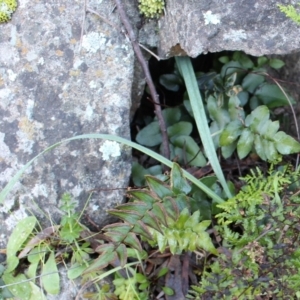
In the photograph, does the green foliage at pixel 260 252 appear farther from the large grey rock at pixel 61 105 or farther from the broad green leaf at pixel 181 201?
the large grey rock at pixel 61 105

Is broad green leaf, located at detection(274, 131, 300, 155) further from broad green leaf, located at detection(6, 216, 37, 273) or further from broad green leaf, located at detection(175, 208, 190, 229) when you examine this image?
broad green leaf, located at detection(6, 216, 37, 273)

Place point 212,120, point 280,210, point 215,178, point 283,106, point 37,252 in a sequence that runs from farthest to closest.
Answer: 1. point 283,106
2. point 212,120
3. point 215,178
4. point 37,252
5. point 280,210

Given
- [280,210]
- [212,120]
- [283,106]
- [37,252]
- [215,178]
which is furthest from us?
[283,106]

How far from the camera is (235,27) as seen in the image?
1954mm

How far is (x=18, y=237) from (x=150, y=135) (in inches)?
28.9

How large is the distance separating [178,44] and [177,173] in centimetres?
53

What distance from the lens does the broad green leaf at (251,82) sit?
2.39 metres

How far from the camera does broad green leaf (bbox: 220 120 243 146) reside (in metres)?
2.17

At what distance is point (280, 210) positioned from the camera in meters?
1.84

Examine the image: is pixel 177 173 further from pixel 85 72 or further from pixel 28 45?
pixel 28 45

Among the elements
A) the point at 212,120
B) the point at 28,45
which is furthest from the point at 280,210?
the point at 28,45

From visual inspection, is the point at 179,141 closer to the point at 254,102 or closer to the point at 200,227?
the point at 254,102

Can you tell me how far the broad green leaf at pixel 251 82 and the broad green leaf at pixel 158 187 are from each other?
751 millimetres

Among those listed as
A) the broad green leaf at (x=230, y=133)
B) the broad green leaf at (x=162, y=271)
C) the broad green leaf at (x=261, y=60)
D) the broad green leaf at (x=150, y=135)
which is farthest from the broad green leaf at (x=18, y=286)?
the broad green leaf at (x=261, y=60)
